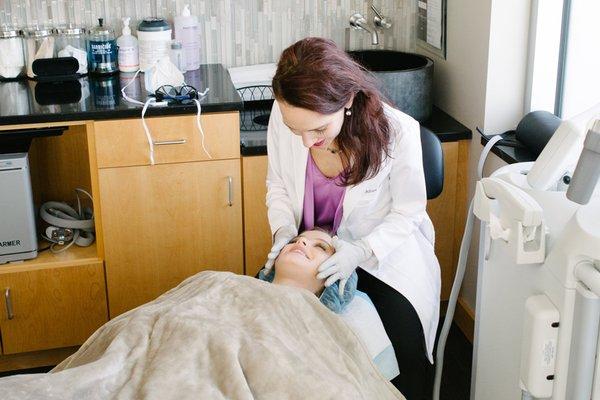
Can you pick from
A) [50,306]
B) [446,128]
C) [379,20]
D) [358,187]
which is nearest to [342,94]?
[358,187]

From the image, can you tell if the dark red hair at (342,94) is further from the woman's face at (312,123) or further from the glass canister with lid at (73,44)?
the glass canister with lid at (73,44)

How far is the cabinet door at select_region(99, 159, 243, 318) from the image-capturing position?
105 inches

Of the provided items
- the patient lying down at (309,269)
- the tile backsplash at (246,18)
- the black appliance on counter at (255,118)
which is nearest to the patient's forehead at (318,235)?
the patient lying down at (309,269)

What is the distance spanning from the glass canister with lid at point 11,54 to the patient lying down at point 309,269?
124 centimetres

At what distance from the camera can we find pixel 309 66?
199cm

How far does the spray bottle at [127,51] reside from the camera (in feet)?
9.52

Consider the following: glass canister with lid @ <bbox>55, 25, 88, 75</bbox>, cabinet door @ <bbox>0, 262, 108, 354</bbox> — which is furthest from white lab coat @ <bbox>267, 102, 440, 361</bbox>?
glass canister with lid @ <bbox>55, 25, 88, 75</bbox>

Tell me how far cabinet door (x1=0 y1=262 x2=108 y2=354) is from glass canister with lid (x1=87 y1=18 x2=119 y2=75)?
0.65m

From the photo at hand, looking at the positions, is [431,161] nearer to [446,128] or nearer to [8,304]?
[446,128]

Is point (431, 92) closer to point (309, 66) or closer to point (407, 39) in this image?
point (407, 39)

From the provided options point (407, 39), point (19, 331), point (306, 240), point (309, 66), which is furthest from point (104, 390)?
point (407, 39)

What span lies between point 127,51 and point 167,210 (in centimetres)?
57

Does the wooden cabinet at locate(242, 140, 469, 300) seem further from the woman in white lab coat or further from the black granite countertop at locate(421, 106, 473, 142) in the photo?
the woman in white lab coat

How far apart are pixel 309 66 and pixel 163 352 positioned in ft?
2.30
